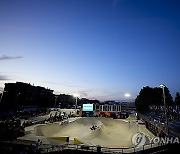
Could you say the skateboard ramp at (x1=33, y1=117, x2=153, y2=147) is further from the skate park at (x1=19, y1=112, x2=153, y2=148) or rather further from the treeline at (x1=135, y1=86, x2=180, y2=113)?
the treeline at (x1=135, y1=86, x2=180, y2=113)

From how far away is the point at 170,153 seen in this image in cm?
2059

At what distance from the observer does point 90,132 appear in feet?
142

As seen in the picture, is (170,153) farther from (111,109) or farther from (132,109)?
(132,109)

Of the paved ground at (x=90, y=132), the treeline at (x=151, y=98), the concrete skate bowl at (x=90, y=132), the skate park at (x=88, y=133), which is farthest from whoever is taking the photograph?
the treeline at (x=151, y=98)

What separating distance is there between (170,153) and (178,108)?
15.8 metres

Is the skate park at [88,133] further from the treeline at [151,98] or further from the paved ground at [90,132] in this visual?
the treeline at [151,98]

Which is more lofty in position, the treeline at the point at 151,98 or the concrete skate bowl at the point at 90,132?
the treeline at the point at 151,98

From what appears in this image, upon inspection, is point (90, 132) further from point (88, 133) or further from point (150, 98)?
point (150, 98)

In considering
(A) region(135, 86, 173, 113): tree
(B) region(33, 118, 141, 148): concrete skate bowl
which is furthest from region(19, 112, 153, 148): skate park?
(A) region(135, 86, 173, 113): tree

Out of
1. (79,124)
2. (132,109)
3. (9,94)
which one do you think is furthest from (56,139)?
(132,109)

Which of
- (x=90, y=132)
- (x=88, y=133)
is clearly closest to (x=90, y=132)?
(x=90, y=132)

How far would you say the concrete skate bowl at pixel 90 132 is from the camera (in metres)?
36.1

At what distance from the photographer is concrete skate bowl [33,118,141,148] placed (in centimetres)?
3606

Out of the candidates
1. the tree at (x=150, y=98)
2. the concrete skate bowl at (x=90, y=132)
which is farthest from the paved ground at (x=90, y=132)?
the tree at (x=150, y=98)
